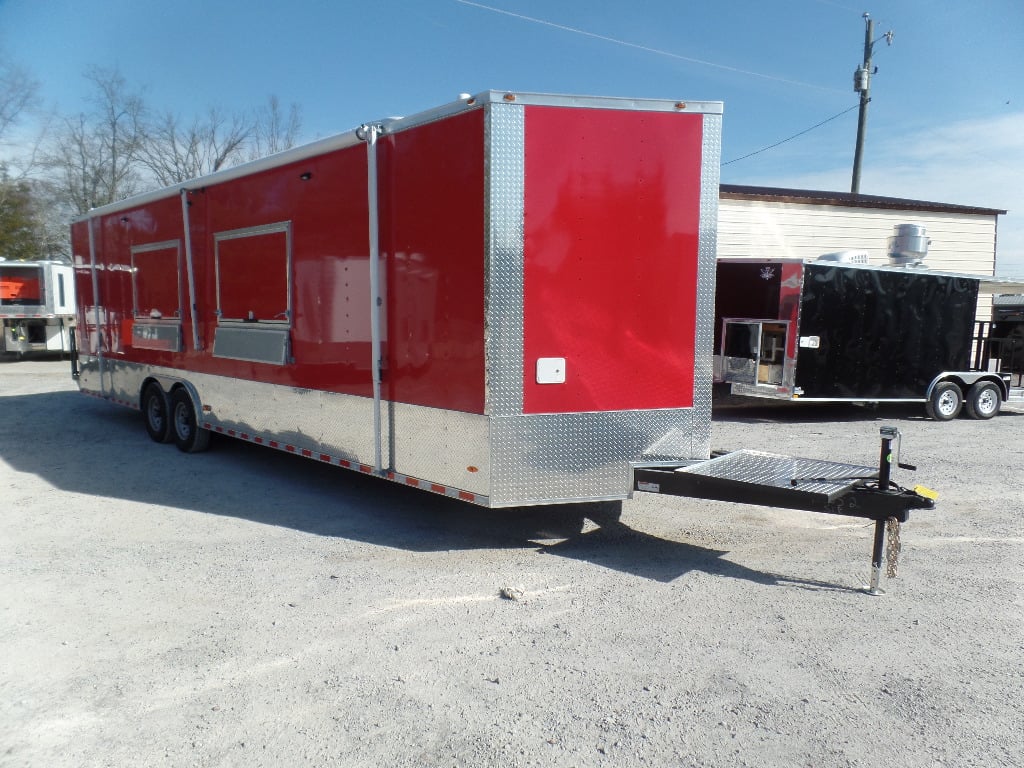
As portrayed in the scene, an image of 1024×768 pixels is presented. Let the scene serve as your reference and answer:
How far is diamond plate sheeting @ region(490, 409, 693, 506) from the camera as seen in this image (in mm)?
4816

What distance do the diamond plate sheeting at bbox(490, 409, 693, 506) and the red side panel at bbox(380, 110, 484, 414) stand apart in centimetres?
37

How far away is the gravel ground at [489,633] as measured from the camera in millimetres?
2920

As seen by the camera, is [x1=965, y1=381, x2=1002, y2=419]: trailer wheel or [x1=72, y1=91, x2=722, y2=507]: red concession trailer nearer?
[x1=72, y1=91, x2=722, y2=507]: red concession trailer

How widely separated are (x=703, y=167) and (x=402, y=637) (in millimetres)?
3538

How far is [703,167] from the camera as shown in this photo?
4.95 m

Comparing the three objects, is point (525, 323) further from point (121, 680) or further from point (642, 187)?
point (121, 680)

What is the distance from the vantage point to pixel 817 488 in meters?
4.36

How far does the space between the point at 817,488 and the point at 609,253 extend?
1.96 m

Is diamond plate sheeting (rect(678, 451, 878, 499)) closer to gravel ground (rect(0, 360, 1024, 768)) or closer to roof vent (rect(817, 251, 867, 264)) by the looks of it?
gravel ground (rect(0, 360, 1024, 768))

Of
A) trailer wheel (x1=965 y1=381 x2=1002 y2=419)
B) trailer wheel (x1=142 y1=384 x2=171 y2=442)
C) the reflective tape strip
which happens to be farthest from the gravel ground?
trailer wheel (x1=965 y1=381 x2=1002 y2=419)

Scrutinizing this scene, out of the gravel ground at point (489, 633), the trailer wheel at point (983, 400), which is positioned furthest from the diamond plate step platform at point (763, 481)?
the trailer wheel at point (983, 400)

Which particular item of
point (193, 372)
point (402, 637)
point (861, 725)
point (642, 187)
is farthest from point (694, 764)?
point (193, 372)

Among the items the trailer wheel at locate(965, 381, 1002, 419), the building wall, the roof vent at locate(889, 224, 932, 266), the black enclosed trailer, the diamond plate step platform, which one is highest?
the building wall

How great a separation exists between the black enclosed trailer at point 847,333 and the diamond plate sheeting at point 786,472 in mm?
5394
